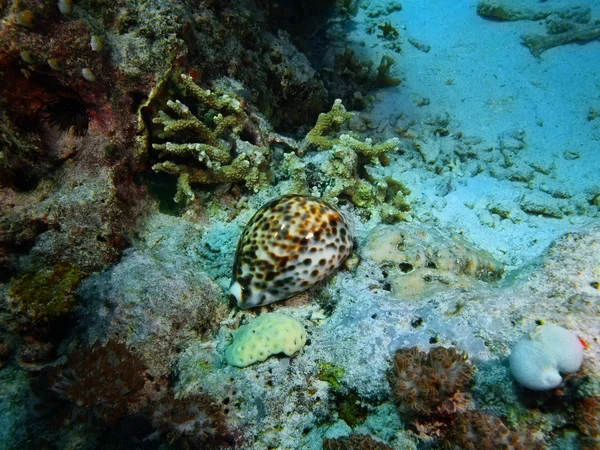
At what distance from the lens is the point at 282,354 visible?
2.52 meters

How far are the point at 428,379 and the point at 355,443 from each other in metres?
0.56

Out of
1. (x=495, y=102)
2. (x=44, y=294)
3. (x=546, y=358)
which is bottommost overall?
(x=495, y=102)

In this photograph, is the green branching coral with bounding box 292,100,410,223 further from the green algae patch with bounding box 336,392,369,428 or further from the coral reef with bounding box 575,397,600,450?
the coral reef with bounding box 575,397,600,450

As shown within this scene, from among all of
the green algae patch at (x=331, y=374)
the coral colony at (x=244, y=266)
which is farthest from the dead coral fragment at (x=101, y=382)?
the green algae patch at (x=331, y=374)

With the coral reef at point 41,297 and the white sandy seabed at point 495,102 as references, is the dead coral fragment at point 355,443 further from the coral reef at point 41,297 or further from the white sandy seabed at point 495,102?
the white sandy seabed at point 495,102

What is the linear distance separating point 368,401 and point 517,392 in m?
0.89

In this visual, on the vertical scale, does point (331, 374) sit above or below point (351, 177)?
below

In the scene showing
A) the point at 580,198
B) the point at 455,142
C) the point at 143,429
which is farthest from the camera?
the point at 455,142

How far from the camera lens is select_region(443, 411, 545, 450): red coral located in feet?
5.84

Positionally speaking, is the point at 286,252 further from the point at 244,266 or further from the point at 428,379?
the point at 428,379

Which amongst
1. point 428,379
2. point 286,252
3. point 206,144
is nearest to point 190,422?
point 286,252

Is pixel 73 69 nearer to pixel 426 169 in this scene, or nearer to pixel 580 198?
pixel 426 169

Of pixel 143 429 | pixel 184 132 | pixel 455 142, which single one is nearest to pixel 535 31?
pixel 455 142

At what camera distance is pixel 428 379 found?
202cm
